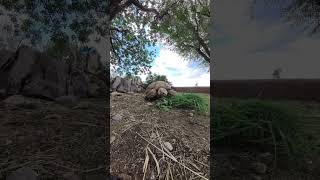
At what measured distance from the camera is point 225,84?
3123 millimetres

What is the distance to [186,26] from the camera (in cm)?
451

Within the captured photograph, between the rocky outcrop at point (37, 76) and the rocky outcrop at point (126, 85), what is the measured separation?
100cm

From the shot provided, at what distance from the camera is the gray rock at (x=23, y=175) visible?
185cm

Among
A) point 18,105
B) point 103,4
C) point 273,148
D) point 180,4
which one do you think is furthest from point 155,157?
point 180,4

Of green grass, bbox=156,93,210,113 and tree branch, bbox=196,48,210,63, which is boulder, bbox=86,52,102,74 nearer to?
green grass, bbox=156,93,210,113

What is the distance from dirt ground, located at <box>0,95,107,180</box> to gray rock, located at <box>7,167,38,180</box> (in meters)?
0.08

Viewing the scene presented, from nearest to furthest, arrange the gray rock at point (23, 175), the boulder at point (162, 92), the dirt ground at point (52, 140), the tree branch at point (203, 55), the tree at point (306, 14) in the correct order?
the gray rock at point (23, 175) → the dirt ground at point (52, 140) → the tree at point (306, 14) → the boulder at point (162, 92) → the tree branch at point (203, 55)

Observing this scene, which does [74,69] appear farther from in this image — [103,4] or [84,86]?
[103,4]

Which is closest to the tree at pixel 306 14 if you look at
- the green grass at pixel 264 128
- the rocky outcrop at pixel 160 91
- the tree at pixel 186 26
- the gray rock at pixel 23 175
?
the green grass at pixel 264 128

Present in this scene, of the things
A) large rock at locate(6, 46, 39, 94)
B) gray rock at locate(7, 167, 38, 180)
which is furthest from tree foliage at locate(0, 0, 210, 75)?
gray rock at locate(7, 167, 38, 180)

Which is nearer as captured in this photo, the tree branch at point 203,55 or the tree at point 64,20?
the tree at point 64,20

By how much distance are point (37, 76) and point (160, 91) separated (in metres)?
1.13

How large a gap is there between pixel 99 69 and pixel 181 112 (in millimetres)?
779

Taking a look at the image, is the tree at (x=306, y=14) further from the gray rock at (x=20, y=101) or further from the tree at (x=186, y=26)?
the gray rock at (x=20, y=101)
